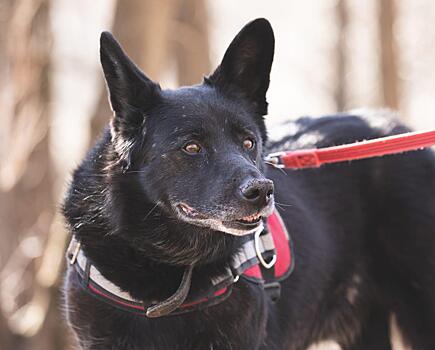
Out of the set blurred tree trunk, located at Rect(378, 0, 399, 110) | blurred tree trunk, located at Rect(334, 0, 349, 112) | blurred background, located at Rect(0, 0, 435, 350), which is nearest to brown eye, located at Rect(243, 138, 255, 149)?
blurred background, located at Rect(0, 0, 435, 350)

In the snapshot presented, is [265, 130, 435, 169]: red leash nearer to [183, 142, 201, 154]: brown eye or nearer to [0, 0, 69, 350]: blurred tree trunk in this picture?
[183, 142, 201, 154]: brown eye

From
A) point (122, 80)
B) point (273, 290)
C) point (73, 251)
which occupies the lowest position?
point (273, 290)

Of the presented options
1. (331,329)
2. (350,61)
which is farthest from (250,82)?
(350,61)

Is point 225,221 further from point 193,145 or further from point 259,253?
point 259,253

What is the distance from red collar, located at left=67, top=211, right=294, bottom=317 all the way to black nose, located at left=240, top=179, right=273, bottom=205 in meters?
0.58

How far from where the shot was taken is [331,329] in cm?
469

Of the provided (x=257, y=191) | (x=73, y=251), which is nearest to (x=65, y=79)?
(x=73, y=251)

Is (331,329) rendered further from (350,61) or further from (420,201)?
(350,61)

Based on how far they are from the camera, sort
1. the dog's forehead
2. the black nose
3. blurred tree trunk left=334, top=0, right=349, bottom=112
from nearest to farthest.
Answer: the black nose
the dog's forehead
blurred tree trunk left=334, top=0, right=349, bottom=112

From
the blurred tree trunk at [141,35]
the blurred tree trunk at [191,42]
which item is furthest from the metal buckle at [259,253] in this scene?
the blurred tree trunk at [191,42]

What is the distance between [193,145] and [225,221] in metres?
0.36

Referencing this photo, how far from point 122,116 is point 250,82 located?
651 mm

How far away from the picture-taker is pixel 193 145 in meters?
3.26

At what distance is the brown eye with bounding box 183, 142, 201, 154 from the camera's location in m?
3.25
